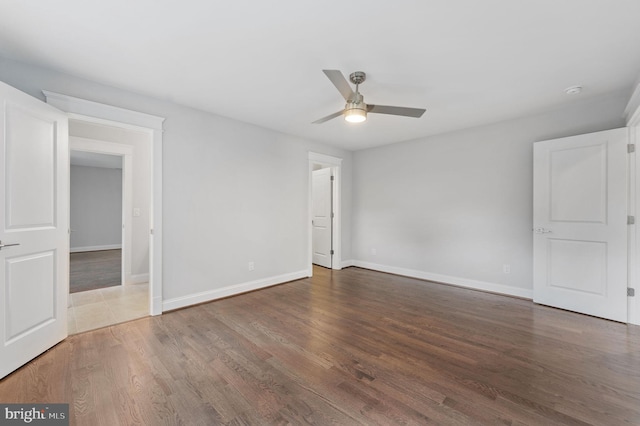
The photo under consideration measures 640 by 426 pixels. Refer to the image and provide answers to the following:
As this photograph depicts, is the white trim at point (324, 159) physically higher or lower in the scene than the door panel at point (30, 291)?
higher

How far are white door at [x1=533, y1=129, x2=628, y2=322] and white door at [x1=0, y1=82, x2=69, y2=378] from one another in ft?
17.4

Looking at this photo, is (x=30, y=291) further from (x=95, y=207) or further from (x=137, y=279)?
(x=95, y=207)

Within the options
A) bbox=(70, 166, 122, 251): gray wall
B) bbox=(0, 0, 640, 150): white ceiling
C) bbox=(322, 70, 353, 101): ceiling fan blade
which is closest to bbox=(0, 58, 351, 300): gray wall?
bbox=(0, 0, 640, 150): white ceiling

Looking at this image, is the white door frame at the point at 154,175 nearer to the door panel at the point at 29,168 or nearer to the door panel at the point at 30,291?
the door panel at the point at 29,168

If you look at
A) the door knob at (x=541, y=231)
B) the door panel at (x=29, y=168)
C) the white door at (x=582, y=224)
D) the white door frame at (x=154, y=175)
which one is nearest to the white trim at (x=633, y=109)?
the white door at (x=582, y=224)

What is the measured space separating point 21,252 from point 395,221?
16.1 ft

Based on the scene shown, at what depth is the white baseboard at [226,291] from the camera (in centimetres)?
334

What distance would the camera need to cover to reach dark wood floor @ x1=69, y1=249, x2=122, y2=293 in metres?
4.52

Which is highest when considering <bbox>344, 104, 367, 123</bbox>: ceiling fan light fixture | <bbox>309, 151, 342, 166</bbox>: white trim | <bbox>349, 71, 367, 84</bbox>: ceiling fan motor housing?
<bbox>349, 71, 367, 84</bbox>: ceiling fan motor housing

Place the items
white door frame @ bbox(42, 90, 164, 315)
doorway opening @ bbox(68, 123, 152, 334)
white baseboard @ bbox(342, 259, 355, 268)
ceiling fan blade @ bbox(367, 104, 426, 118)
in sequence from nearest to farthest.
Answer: ceiling fan blade @ bbox(367, 104, 426, 118) → white door frame @ bbox(42, 90, 164, 315) → doorway opening @ bbox(68, 123, 152, 334) → white baseboard @ bbox(342, 259, 355, 268)

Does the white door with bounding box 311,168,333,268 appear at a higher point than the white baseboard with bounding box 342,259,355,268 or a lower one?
higher

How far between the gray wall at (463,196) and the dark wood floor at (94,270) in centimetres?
476

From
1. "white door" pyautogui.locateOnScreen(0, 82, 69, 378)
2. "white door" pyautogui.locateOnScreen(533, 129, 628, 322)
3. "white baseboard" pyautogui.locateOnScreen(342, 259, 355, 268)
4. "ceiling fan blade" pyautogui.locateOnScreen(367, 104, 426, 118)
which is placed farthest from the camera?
"white baseboard" pyautogui.locateOnScreen(342, 259, 355, 268)

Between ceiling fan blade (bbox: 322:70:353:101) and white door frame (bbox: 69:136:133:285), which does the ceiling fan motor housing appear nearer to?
ceiling fan blade (bbox: 322:70:353:101)
